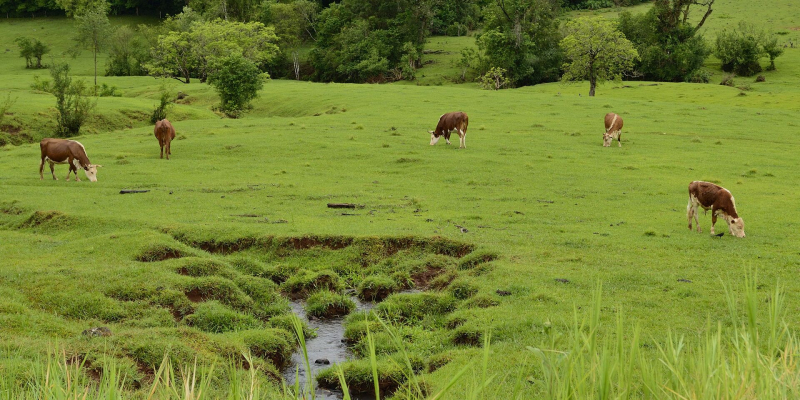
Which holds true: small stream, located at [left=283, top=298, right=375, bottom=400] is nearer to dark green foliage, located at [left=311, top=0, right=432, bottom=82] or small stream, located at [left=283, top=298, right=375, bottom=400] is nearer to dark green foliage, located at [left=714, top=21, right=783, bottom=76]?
dark green foliage, located at [left=311, top=0, right=432, bottom=82]

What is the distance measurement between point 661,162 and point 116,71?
200 feet

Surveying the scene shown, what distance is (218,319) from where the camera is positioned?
1082cm

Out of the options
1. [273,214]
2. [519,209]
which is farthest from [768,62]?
[273,214]

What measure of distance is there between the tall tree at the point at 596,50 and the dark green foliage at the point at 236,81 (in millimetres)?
25327

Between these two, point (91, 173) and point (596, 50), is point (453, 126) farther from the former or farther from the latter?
point (596, 50)

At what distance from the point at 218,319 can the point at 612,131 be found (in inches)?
902

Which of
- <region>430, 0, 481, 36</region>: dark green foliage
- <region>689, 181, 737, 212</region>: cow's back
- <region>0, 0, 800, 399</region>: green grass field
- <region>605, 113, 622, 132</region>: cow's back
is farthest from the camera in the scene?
<region>430, 0, 481, 36</region>: dark green foliage

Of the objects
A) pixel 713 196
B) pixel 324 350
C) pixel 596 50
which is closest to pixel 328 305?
pixel 324 350

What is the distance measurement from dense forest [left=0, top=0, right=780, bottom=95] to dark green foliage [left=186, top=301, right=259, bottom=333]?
45.6 meters

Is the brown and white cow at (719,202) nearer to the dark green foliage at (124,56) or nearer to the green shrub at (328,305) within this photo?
the green shrub at (328,305)

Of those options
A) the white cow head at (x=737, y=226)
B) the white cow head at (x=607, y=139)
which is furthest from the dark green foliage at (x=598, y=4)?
the white cow head at (x=737, y=226)

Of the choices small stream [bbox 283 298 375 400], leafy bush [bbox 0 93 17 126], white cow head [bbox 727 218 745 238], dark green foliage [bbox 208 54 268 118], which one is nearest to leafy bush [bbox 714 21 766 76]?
dark green foliage [bbox 208 54 268 118]

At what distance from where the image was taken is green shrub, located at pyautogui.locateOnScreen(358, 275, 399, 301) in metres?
12.9

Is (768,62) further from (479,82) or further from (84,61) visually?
(84,61)
